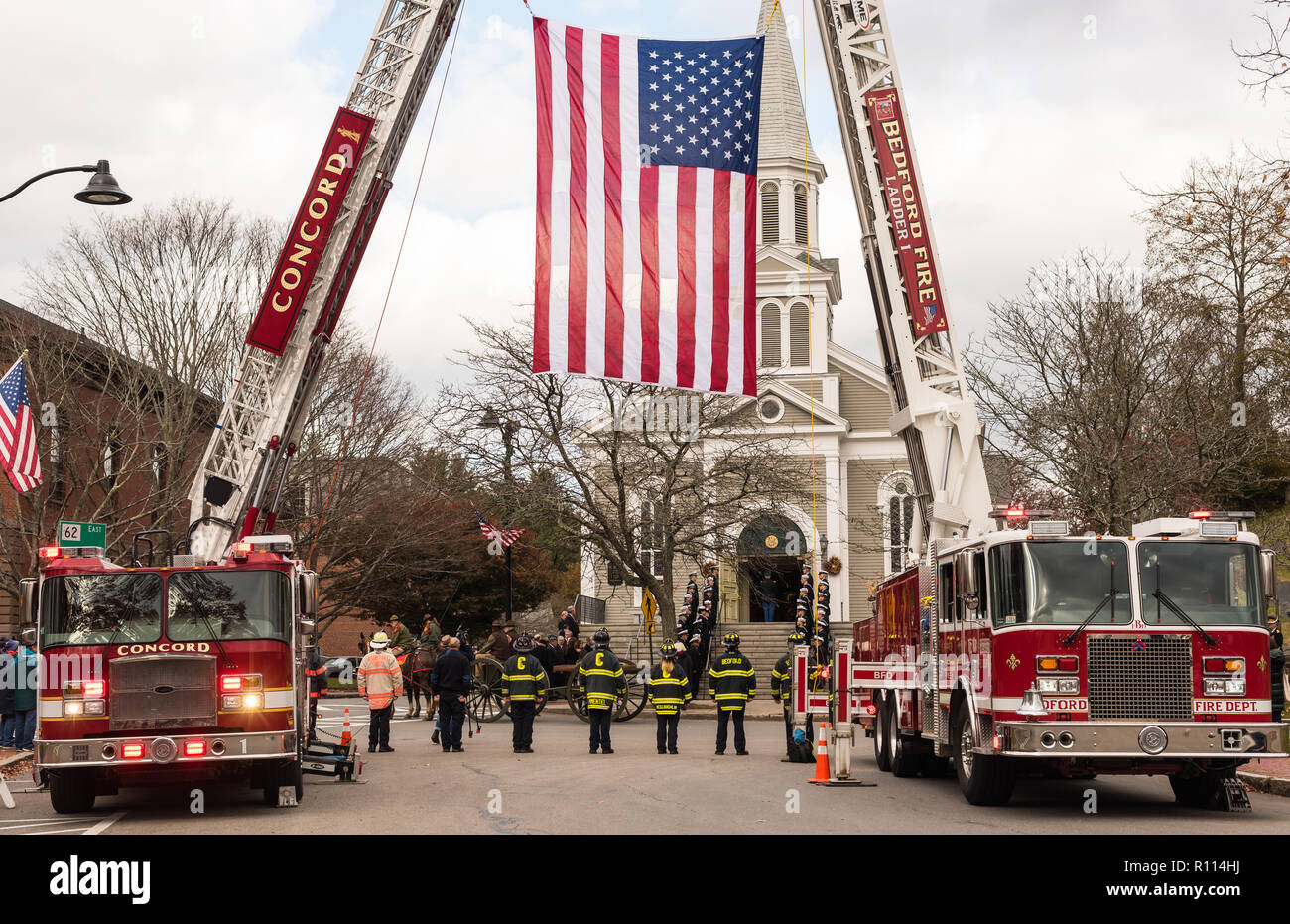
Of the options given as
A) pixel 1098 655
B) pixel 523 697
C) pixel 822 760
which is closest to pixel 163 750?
pixel 822 760

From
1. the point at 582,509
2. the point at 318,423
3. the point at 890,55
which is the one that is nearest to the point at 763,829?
the point at 890,55

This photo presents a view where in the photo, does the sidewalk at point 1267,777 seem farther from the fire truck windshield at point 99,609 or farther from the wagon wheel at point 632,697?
the wagon wheel at point 632,697

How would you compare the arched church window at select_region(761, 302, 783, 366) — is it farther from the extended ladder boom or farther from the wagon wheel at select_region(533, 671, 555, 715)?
the extended ladder boom

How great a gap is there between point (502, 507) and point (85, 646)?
66.0ft

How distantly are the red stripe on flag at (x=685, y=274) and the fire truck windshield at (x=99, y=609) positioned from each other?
609cm

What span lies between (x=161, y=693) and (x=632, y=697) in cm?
1724

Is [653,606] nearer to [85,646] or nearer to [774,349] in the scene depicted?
[774,349]

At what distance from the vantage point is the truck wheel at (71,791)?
Answer: 13000 mm

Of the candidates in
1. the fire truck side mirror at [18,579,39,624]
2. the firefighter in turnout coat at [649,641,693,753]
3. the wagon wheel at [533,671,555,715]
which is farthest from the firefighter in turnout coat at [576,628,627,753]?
the fire truck side mirror at [18,579,39,624]

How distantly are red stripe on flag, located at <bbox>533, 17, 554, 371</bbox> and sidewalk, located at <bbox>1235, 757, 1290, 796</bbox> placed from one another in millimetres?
8640

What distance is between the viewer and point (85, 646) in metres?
13.0

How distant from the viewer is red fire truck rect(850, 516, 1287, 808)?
12.1 m
